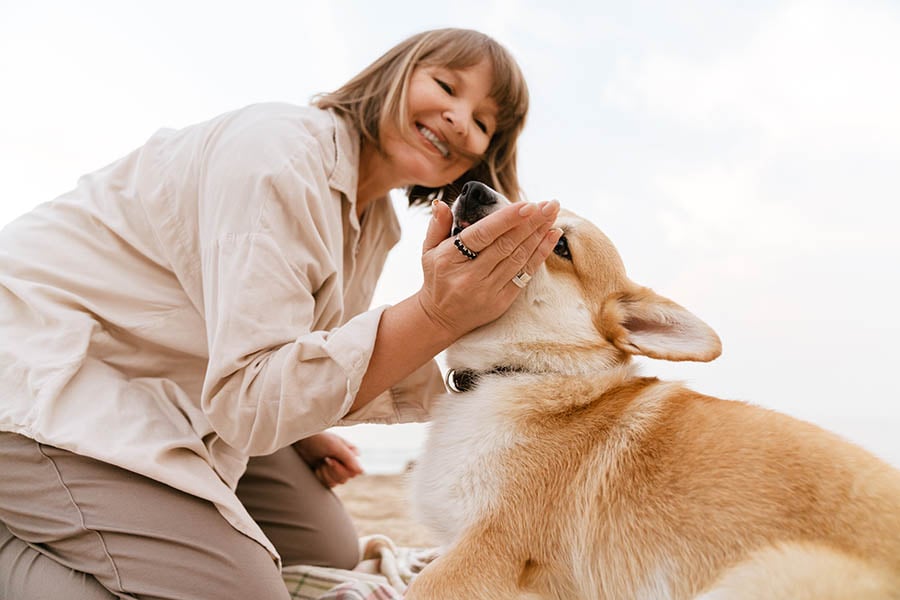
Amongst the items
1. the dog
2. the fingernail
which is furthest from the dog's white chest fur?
the fingernail

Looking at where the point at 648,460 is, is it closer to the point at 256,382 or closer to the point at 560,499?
the point at 560,499

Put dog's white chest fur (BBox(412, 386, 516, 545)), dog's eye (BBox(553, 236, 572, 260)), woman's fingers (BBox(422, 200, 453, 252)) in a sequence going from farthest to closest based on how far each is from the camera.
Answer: dog's eye (BBox(553, 236, 572, 260))
woman's fingers (BBox(422, 200, 453, 252))
dog's white chest fur (BBox(412, 386, 516, 545))

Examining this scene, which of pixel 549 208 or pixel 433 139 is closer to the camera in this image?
pixel 549 208

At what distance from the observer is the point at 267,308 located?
1.39 metres

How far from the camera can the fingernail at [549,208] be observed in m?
1.31

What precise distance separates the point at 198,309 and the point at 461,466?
66cm

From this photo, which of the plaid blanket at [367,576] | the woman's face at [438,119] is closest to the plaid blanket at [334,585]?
the plaid blanket at [367,576]

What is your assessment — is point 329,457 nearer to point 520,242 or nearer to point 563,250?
point 563,250

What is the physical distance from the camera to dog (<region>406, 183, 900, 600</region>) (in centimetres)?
108

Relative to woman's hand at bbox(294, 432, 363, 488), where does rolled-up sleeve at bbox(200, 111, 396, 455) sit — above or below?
above

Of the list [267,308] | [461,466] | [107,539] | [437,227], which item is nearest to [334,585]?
[107,539]

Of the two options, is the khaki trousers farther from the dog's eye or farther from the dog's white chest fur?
the dog's eye

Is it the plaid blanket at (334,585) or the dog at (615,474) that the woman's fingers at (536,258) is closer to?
the dog at (615,474)

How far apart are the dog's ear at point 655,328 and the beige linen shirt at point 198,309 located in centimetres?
44
